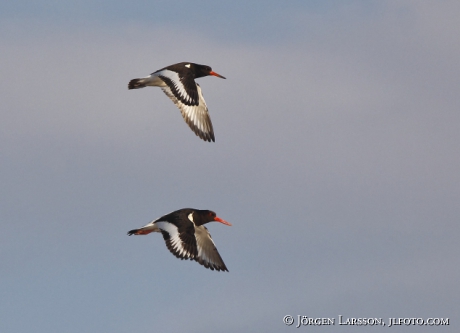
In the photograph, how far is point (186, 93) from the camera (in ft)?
89.0

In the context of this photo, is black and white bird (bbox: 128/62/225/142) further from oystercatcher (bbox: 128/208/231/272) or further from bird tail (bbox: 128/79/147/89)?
oystercatcher (bbox: 128/208/231/272)

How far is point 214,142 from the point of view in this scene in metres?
26.8

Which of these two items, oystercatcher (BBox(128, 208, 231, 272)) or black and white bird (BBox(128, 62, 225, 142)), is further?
black and white bird (BBox(128, 62, 225, 142))

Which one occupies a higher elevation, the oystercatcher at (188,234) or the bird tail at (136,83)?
the bird tail at (136,83)

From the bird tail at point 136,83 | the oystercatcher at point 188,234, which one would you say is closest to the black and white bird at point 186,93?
the bird tail at point 136,83

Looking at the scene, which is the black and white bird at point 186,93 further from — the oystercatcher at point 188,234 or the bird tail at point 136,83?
the oystercatcher at point 188,234

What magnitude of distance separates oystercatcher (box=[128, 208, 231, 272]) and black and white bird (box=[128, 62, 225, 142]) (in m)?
2.14

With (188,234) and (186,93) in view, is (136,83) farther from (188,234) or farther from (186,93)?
(188,234)

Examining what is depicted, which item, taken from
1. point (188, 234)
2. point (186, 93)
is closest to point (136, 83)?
point (186, 93)

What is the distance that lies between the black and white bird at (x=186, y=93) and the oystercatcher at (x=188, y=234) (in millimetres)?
2143

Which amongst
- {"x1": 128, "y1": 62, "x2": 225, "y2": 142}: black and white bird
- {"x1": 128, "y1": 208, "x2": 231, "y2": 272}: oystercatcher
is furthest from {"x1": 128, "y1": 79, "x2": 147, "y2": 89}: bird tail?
{"x1": 128, "y1": 208, "x2": 231, "y2": 272}: oystercatcher

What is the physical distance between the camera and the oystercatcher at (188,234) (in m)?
24.9

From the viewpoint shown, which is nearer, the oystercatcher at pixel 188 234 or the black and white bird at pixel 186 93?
the oystercatcher at pixel 188 234

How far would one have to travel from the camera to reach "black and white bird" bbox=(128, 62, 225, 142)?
27.0m
